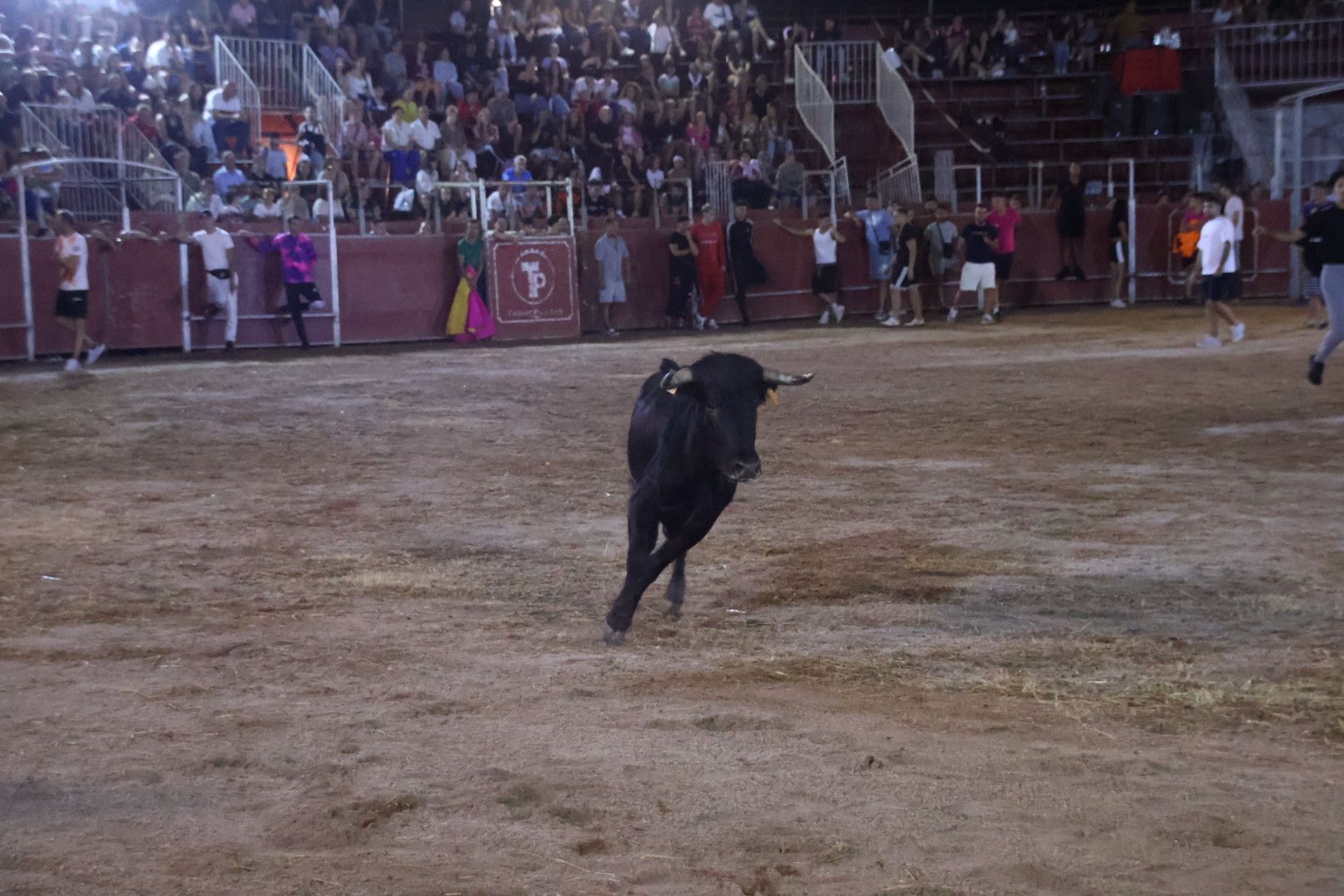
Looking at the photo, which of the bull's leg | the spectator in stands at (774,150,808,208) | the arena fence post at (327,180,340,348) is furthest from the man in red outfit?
the bull's leg

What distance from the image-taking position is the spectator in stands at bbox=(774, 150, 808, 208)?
2747cm

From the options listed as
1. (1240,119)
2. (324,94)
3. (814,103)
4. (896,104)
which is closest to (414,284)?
Result: (324,94)

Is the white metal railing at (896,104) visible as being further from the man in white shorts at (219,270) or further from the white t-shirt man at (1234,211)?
the man in white shorts at (219,270)

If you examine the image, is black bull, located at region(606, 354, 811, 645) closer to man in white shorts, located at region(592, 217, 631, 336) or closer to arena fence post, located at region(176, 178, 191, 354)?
arena fence post, located at region(176, 178, 191, 354)

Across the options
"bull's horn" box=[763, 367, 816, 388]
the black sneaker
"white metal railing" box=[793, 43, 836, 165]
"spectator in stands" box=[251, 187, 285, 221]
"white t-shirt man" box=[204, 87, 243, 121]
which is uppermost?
"white metal railing" box=[793, 43, 836, 165]

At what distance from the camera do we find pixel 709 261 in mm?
25172

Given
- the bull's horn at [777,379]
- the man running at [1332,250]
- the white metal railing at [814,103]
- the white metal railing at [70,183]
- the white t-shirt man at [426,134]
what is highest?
the white metal railing at [814,103]

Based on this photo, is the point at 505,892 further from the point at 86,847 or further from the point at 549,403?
the point at 549,403

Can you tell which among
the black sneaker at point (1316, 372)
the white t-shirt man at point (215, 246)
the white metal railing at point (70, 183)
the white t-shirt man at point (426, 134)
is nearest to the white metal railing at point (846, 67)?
the white t-shirt man at point (426, 134)

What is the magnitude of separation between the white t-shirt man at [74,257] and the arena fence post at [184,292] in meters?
2.75

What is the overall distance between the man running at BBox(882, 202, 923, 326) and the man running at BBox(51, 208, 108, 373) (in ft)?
40.6

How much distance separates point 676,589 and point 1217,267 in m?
13.4

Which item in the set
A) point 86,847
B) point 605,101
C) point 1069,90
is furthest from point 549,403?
point 1069,90

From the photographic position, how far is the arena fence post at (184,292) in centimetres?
2138
